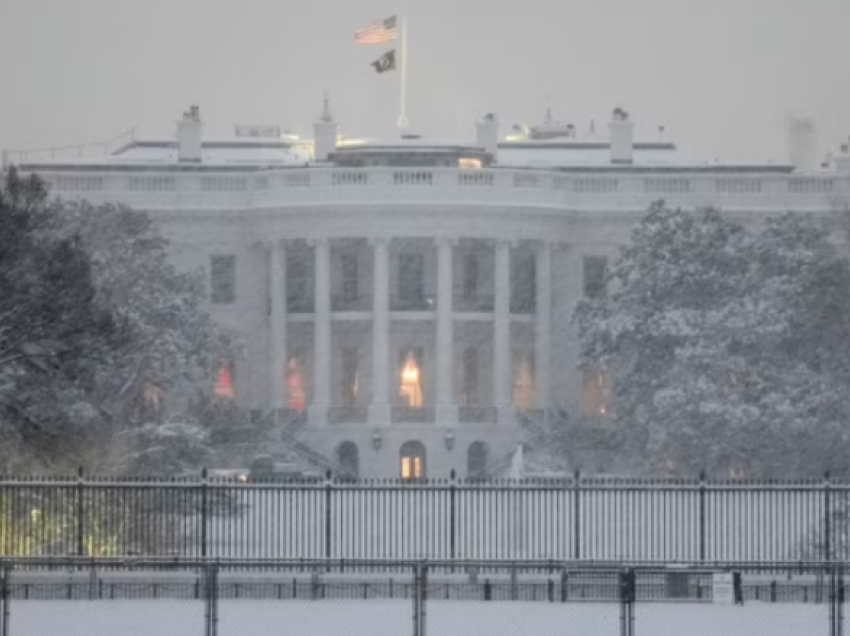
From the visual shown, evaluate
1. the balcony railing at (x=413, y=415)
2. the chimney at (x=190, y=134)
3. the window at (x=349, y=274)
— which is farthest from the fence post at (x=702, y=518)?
the chimney at (x=190, y=134)

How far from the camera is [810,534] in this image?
69000mm

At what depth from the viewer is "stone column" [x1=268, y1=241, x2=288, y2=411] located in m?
125

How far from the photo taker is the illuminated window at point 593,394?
123m

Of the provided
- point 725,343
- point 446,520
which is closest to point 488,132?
point 725,343

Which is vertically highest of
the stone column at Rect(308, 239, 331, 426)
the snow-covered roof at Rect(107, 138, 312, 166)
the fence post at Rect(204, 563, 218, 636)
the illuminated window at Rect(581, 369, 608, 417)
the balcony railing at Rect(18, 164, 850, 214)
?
the snow-covered roof at Rect(107, 138, 312, 166)

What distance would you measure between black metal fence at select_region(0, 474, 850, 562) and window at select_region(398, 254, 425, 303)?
54.0 meters

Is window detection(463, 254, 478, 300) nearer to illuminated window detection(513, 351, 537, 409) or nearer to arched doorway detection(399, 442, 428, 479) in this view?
illuminated window detection(513, 351, 537, 409)

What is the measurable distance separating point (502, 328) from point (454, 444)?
485 centimetres

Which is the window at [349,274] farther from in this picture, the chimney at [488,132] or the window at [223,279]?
the chimney at [488,132]

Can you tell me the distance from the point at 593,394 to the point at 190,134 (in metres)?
18.7

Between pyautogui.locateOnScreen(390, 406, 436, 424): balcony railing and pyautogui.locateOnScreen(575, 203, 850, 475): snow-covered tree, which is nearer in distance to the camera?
pyautogui.locateOnScreen(575, 203, 850, 475): snow-covered tree

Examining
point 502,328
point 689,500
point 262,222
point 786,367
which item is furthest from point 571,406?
point 689,500

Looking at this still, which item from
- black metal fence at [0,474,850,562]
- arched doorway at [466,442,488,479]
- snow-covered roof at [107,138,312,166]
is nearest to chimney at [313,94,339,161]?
snow-covered roof at [107,138,312,166]

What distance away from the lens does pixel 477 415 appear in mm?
123625
